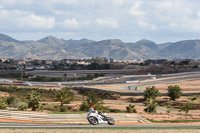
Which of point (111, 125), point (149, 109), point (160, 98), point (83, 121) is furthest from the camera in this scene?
point (160, 98)

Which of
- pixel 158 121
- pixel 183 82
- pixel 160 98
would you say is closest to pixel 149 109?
pixel 158 121

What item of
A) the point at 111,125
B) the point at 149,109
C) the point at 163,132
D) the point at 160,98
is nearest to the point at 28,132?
the point at 111,125

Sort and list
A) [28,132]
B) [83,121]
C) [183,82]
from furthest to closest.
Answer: [183,82] < [83,121] < [28,132]

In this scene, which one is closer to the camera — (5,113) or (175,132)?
(175,132)

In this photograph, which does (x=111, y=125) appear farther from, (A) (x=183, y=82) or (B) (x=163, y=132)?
(A) (x=183, y=82)

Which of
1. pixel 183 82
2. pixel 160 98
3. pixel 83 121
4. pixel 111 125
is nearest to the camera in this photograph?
pixel 111 125

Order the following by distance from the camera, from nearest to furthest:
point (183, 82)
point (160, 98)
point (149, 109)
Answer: point (149, 109)
point (160, 98)
point (183, 82)

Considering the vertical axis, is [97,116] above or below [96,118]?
above

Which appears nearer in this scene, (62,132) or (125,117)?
(62,132)

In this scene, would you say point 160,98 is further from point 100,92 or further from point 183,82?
point 183,82
